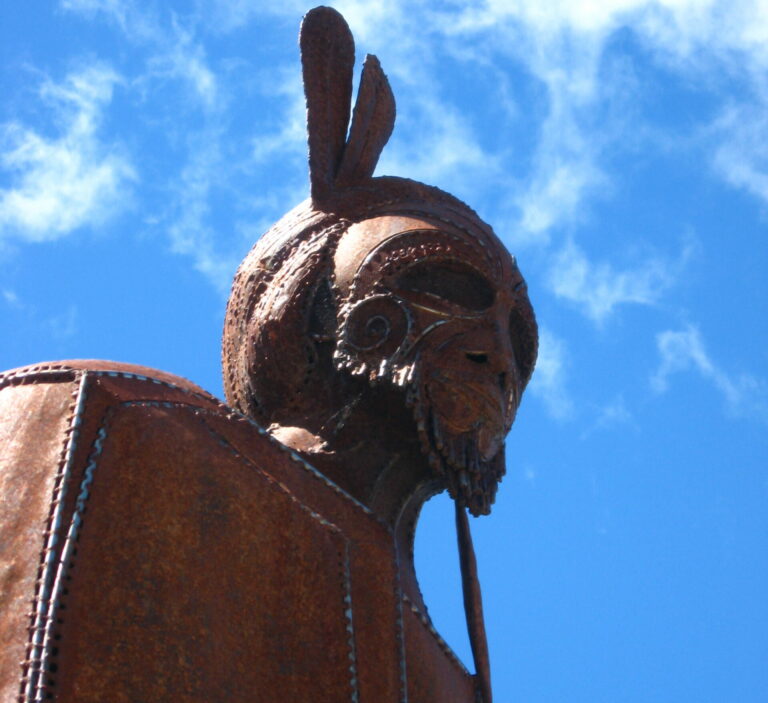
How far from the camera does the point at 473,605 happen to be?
8.05 meters

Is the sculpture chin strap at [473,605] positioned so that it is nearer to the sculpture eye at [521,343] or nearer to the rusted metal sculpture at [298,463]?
the rusted metal sculpture at [298,463]

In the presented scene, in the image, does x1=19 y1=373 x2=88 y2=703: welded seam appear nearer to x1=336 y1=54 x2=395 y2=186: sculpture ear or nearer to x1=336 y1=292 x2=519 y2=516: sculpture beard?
x1=336 y1=292 x2=519 y2=516: sculpture beard

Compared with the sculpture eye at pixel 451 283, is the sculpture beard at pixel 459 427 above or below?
below

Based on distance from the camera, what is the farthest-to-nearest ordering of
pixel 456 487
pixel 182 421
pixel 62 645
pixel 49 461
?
pixel 456 487 → pixel 182 421 → pixel 49 461 → pixel 62 645

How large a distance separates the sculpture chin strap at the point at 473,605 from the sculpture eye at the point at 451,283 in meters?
0.97

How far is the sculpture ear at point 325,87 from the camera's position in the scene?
8.27 metres

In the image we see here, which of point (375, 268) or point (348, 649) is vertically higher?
point (375, 268)

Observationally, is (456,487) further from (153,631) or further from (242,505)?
(153,631)

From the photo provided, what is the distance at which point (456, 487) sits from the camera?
7582 millimetres

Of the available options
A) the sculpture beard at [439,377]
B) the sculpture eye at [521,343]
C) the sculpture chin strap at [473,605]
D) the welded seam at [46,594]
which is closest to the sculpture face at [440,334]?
the sculpture beard at [439,377]

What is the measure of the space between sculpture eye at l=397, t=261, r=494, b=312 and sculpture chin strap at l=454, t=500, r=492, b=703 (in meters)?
0.97

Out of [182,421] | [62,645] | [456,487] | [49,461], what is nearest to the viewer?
[62,645]

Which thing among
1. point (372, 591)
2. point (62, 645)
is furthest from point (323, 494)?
point (62, 645)

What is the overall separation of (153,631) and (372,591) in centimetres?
120
